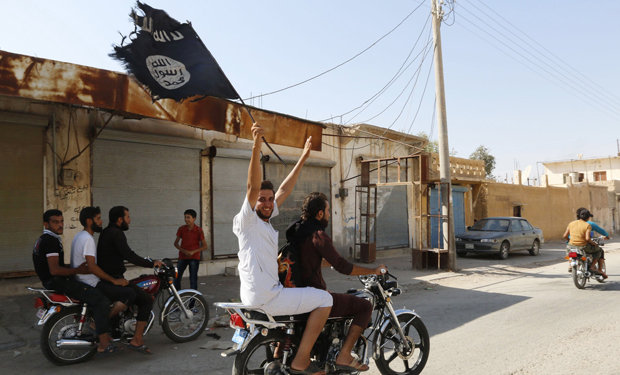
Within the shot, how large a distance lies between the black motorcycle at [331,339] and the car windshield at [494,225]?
1395cm

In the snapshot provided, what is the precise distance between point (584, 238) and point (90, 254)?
376 inches

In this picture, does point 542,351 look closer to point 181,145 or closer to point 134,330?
point 134,330

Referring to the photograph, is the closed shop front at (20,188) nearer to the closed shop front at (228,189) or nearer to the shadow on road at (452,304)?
the closed shop front at (228,189)

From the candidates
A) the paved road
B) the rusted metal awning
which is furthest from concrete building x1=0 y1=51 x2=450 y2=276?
the paved road

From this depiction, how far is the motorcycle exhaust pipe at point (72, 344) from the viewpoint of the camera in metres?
5.10

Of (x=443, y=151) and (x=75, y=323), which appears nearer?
(x=75, y=323)

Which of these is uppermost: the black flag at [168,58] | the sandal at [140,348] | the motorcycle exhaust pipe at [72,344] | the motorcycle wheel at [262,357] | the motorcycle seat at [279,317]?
the black flag at [168,58]

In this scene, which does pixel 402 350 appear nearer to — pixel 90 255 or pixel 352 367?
pixel 352 367

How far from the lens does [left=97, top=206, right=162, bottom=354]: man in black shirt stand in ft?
17.8

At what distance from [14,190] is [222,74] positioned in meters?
4.74

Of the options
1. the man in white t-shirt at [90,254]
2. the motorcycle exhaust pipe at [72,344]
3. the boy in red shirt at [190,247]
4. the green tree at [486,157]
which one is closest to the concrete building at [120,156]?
the boy in red shirt at [190,247]

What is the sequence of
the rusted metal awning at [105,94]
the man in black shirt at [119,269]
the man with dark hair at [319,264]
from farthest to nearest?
1. the rusted metal awning at [105,94]
2. the man in black shirt at [119,269]
3. the man with dark hair at [319,264]

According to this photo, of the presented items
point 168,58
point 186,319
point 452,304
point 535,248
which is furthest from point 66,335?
point 535,248

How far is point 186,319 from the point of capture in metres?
6.19
